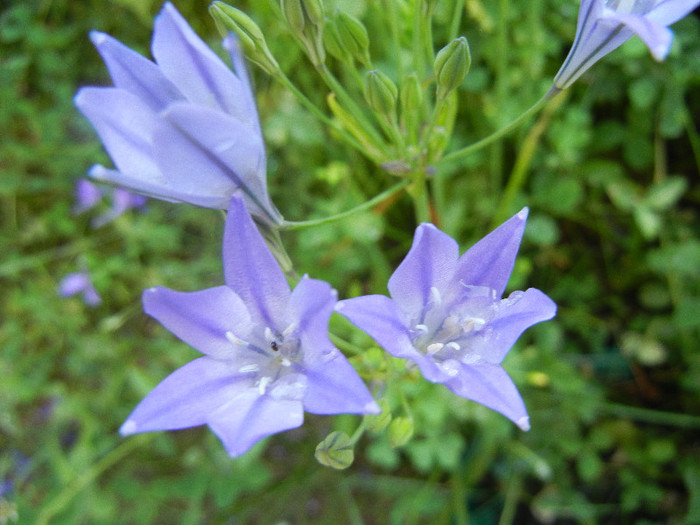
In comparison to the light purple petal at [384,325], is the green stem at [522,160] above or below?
below

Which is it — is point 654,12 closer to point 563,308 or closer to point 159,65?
Result: point 159,65

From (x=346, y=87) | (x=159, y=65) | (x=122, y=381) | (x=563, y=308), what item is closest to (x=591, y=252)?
(x=563, y=308)

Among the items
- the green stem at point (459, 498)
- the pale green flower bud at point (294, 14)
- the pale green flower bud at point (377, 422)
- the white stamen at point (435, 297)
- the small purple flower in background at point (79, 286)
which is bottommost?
the green stem at point (459, 498)

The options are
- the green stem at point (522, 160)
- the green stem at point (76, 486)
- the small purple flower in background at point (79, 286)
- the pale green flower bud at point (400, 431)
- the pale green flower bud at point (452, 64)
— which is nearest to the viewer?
the pale green flower bud at point (452, 64)

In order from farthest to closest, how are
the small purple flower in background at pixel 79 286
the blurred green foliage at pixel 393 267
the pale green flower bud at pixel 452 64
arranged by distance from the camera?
the small purple flower in background at pixel 79 286
the blurred green foliage at pixel 393 267
the pale green flower bud at pixel 452 64

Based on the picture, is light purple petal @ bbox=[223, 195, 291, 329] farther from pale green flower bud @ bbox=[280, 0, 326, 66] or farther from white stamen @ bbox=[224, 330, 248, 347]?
pale green flower bud @ bbox=[280, 0, 326, 66]

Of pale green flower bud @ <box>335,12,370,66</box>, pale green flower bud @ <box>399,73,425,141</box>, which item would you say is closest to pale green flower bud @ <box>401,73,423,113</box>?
pale green flower bud @ <box>399,73,425,141</box>

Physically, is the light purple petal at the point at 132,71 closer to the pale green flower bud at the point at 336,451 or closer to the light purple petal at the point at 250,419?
the light purple petal at the point at 250,419

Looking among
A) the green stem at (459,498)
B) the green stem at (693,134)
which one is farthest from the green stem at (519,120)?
the green stem at (459,498)
